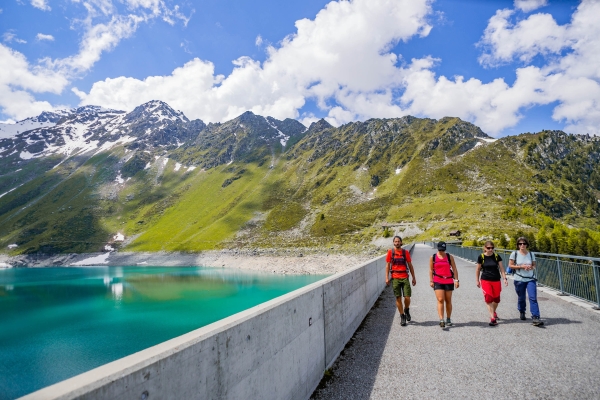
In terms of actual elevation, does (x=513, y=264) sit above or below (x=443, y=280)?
above

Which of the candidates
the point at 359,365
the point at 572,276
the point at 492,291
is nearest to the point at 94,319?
the point at 359,365

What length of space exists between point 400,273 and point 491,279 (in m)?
2.47

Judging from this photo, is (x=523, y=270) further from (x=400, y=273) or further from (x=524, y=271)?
(x=400, y=273)

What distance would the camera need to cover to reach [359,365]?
6.56m

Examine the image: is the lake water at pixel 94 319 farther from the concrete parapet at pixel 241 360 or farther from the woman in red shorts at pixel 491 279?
the woman in red shorts at pixel 491 279

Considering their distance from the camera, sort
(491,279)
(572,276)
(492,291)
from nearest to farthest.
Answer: (492,291) < (491,279) < (572,276)

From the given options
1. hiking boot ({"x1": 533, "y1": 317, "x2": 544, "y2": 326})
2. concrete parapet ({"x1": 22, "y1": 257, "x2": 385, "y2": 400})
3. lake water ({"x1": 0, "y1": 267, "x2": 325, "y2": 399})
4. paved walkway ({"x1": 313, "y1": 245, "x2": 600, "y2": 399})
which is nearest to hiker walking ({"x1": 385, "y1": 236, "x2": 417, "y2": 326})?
paved walkway ({"x1": 313, "y1": 245, "x2": 600, "y2": 399})

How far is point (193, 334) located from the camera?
10.1 ft

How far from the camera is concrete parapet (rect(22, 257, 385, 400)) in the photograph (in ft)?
7.22

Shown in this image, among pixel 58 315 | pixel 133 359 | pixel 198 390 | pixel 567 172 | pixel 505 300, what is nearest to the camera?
pixel 133 359

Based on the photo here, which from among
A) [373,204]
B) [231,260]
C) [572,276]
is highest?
[373,204]

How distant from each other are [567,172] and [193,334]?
566 feet

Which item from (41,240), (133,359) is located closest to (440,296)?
(133,359)

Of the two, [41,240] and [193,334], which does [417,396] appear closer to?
[193,334]
